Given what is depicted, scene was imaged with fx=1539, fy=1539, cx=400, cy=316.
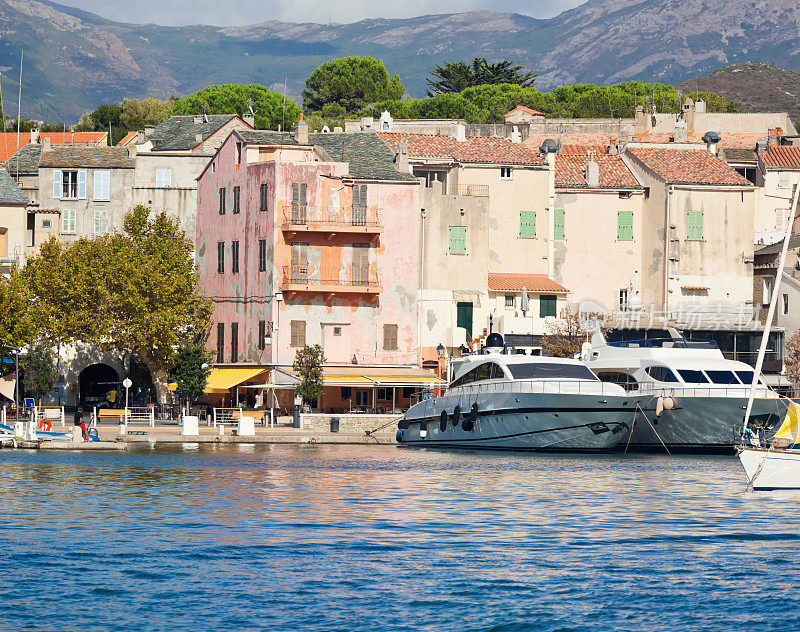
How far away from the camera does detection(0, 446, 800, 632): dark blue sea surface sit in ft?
86.8

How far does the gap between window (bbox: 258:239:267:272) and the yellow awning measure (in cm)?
514

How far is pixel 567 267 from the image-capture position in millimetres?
86375

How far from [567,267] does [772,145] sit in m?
22.8

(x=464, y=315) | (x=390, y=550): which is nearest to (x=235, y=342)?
(x=464, y=315)

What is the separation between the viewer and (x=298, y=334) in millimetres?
77000

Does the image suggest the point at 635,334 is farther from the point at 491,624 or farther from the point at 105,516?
the point at 491,624

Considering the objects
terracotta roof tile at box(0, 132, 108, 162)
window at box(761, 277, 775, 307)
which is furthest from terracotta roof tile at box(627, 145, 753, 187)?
terracotta roof tile at box(0, 132, 108, 162)

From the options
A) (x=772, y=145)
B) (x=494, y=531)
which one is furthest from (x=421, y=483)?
(x=772, y=145)

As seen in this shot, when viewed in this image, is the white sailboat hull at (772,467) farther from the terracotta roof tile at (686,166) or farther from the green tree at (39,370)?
the terracotta roof tile at (686,166)

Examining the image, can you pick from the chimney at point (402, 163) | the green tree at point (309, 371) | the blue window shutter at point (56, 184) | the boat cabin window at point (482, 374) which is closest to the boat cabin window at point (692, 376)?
the boat cabin window at point (482, 374)

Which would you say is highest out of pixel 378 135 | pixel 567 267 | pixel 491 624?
pixel 378 135

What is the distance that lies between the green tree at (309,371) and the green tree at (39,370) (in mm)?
12534

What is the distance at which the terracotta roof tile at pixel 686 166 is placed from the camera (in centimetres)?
8694

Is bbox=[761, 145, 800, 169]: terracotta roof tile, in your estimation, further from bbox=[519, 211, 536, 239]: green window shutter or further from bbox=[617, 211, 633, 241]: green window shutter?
bbox=[519, 211, 536, 239]: green window shutter
